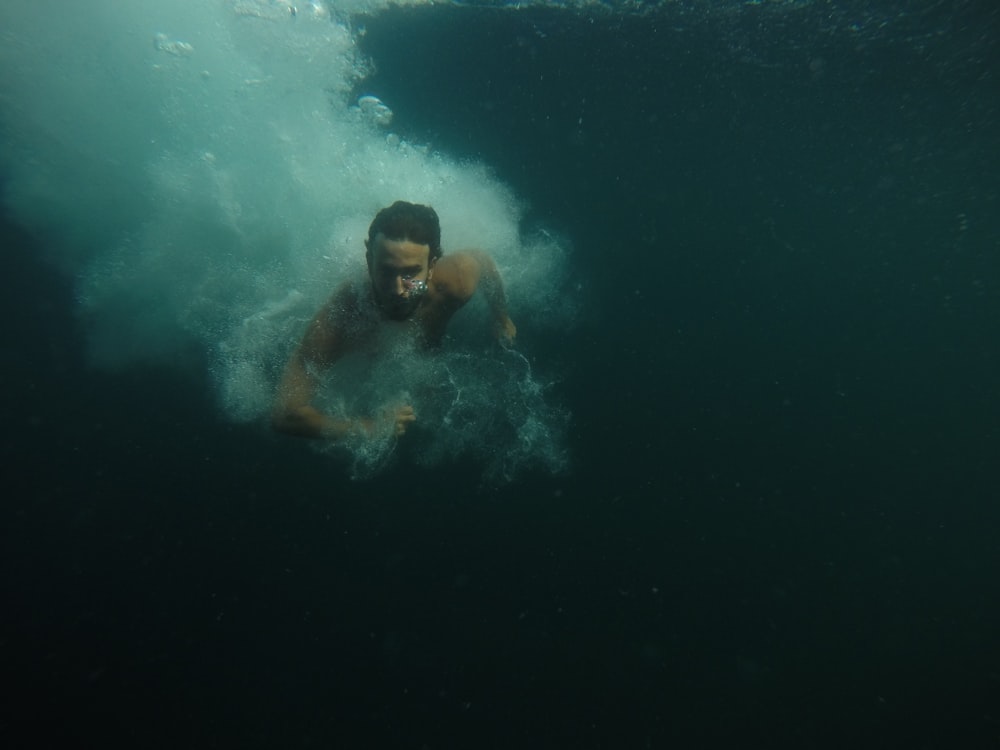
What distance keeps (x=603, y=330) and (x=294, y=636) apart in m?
7.79

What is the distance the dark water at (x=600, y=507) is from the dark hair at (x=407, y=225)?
147 inches

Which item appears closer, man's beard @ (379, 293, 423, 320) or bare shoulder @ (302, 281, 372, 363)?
man's beard @ (379, 293, 423, 320)

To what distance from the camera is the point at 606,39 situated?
435 inches

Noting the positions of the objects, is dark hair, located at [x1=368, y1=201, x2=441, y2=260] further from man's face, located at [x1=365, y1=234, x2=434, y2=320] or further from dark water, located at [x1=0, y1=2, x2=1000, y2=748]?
dark water, located at [x1=0, y1=2, x2=1000, y2=748]

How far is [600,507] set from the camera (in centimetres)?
807

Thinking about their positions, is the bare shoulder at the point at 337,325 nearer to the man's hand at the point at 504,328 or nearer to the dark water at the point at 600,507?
the man's hand at the point at 504,328

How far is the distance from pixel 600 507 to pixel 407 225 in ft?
19.1

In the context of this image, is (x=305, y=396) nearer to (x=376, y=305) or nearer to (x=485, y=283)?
(x=376, y=305)

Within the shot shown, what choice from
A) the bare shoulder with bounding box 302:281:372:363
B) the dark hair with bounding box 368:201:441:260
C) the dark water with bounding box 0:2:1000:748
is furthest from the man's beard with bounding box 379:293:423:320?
the dark water with bounding box 0:2:1000:748

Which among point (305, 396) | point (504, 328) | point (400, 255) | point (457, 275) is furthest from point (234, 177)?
point (305, 396)

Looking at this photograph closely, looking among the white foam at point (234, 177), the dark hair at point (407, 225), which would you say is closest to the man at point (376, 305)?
the dark hair at point (407, 225)

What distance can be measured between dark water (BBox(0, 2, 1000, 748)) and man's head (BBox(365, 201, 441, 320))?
3733 mm

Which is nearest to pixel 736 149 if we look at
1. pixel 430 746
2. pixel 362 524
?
pixel 362 524

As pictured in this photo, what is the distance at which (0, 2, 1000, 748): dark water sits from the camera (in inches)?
300
